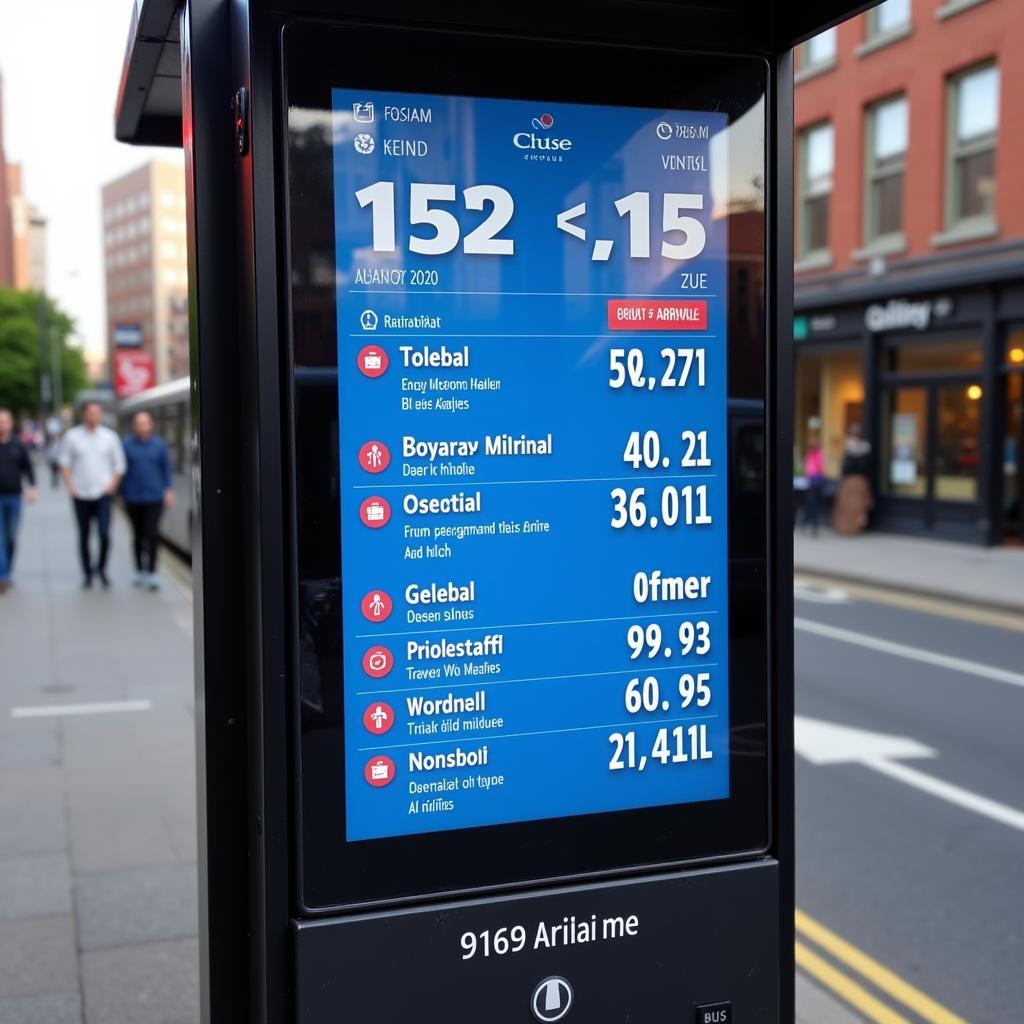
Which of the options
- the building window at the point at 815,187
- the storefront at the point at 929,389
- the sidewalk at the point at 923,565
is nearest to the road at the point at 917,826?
the sidewalk at the point at 923,565

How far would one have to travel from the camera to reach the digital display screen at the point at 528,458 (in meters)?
2.36

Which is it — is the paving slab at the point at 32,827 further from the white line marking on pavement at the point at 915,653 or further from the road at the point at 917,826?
the white line marking on pavement at the point at 915,653

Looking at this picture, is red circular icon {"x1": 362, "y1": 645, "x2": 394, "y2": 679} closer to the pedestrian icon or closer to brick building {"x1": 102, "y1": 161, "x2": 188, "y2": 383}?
the pedestrian icon

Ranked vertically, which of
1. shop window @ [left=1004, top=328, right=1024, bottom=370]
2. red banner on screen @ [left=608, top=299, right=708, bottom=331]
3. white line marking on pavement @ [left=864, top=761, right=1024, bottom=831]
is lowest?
white line marking on pavement @ [left=864, top=761, right=1024, bottom=831]

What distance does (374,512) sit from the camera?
2.38 m

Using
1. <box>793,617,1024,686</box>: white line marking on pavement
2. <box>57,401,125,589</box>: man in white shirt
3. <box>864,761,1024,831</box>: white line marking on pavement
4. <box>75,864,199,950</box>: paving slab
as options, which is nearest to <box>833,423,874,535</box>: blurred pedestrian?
<box>793,617,1024,686</box>: white line marking on pavement

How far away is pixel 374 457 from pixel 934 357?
63.9 feet

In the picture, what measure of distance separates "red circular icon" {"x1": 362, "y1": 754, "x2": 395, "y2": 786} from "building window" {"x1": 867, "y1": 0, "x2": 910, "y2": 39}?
829 inches

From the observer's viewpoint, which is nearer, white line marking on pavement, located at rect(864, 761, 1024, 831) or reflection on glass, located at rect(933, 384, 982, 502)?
white line marking on pavement, located at rect(864, 761, 1024, 831)

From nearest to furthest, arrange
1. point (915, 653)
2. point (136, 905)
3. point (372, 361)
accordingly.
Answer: point (372, 361) → point (136, 905) → point (915, 653)

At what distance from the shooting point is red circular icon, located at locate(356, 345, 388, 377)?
2.34 m

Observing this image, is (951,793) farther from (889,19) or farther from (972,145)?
(889,19)

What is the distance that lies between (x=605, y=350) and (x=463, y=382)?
318mm

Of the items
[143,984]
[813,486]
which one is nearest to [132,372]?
[813,486]
